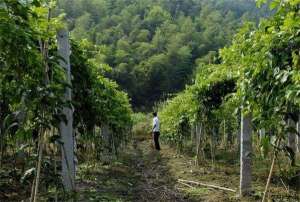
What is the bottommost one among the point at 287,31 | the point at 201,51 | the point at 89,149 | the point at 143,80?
the point at 89,149

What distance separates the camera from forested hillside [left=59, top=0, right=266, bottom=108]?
218ft

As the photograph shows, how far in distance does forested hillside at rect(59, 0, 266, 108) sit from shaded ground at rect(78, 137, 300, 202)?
43.5 m

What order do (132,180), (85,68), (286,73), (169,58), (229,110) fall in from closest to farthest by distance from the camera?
(286,73), (85,68), (132,180), (229,110), (169,58)

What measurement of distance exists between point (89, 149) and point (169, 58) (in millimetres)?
62637

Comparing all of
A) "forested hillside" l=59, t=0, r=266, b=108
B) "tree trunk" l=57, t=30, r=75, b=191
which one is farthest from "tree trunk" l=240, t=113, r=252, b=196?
"forested hillside" l=59, t=0, r=266, b=108

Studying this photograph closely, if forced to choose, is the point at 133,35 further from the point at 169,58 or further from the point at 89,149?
the point at 89,149

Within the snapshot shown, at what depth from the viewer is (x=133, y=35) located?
266ft

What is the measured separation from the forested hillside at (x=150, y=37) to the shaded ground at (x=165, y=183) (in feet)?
143

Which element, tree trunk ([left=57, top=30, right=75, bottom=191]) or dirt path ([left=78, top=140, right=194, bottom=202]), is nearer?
tree trunk ([left=57, top=30, right=75, bottom=191])

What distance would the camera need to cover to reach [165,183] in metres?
9.83

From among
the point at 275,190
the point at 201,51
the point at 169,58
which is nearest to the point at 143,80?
the point at 169,58

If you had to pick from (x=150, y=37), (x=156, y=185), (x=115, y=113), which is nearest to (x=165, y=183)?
(x=156, y=185)

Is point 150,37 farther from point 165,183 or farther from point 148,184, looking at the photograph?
point 148,184

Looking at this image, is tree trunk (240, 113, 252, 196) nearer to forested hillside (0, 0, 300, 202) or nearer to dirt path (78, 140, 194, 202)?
forested hillside (0, 0, 300, 202)
